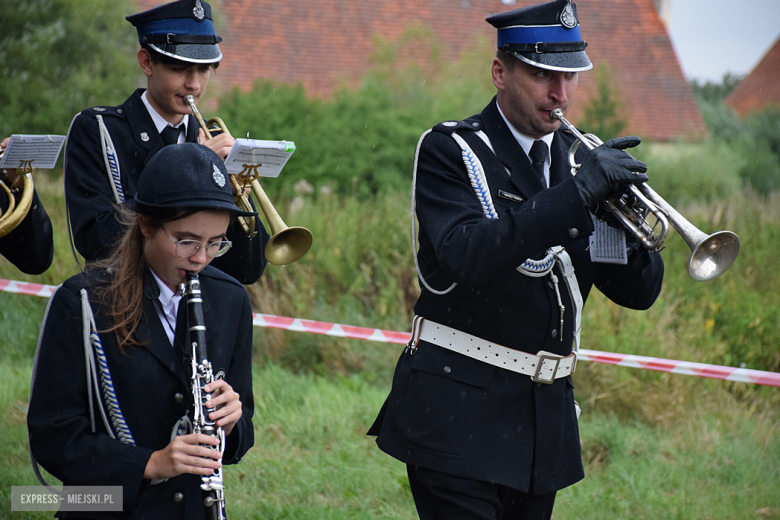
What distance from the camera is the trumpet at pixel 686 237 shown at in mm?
2582

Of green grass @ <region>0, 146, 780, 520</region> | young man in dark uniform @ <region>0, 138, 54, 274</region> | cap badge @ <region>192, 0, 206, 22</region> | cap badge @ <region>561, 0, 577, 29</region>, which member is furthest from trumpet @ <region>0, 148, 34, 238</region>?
cap badge @ <region>561, 0, 577, 29</region>

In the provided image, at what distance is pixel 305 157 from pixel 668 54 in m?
17.3

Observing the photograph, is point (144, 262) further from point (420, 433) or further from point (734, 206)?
point (734, 206)

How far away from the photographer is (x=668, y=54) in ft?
83.8

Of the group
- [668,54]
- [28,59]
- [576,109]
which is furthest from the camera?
[668,54]

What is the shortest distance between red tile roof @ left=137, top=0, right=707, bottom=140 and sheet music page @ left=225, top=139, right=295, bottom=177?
1957cm

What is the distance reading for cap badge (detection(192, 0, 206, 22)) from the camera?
3.51 m

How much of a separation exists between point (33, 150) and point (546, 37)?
7.02 ft

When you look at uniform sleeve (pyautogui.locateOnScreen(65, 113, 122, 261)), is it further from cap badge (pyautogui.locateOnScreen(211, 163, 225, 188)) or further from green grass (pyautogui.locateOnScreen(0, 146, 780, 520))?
green grass (pyautogui.locateOnScreen(0, 146, 780, 520))

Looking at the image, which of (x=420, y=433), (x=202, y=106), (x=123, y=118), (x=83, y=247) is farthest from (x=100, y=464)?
(x=202, y=106)

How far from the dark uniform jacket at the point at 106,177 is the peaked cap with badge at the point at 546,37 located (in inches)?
50.6

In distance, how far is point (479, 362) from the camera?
2.77 m

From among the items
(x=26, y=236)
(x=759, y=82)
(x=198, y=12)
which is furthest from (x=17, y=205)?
(x=759, y=82)

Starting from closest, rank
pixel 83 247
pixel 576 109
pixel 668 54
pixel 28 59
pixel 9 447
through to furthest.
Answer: pixel 83 247, pixel 9 447, pixel 28 59, pixel 576 109, pixel 668 54
